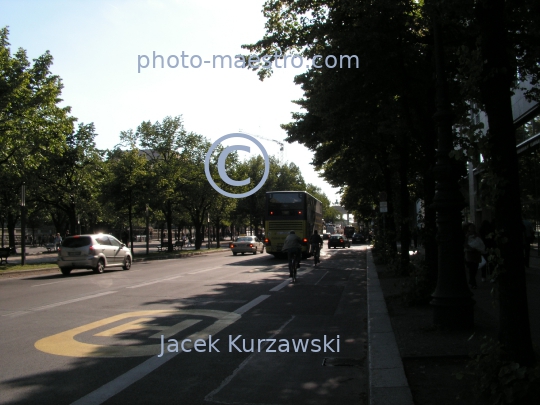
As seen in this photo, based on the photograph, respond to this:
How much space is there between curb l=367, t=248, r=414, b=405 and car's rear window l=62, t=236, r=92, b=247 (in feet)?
52.2

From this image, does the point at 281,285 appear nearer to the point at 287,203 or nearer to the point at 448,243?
the point at 448,243

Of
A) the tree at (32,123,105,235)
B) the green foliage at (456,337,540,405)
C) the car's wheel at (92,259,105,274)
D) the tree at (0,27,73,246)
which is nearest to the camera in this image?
the green foliage at (456,337,540,405)

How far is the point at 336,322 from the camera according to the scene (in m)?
9.68

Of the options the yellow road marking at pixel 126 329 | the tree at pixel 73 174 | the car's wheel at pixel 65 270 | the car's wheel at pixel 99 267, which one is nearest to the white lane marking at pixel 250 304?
the yellow road marking at pixel 126 329

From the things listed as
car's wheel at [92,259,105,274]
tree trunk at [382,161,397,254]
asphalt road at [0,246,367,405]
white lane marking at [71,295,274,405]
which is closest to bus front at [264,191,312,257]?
tree trunk at [382,161,397,254]

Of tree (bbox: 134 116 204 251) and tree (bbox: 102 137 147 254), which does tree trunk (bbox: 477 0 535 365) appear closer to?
tree (bbox: 102 137 147 254)

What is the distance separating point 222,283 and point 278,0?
8452mm

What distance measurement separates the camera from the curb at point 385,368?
4.80 metres

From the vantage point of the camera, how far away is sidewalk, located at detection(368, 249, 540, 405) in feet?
16.0

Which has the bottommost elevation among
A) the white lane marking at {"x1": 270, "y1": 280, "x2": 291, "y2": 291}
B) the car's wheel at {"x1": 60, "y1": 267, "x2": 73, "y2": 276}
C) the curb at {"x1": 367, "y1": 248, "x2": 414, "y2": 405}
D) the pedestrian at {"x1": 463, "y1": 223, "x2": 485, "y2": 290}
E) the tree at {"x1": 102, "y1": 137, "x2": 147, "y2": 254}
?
the white lane marking at {"x1": 270, "y1": 280, "x2": 291, "y2": 291}

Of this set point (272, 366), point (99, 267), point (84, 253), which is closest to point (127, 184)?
point (99, 267)

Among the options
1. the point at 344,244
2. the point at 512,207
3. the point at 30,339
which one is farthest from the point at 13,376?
the point at 344,244

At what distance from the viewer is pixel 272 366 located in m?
6.54

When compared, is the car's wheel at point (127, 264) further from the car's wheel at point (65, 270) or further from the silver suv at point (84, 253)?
the car's wheel at point (65, 270)
